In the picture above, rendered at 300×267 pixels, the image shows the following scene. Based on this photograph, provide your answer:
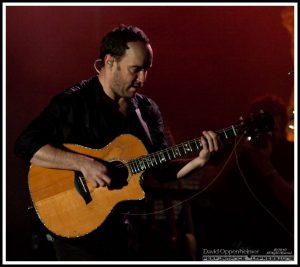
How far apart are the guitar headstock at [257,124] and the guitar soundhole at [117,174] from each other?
0.63m

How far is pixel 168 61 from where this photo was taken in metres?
3.03

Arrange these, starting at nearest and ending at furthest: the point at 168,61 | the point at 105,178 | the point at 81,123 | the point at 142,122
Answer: the point at 105,178
the point at 81,123
the point at 142,122
the point at 168,61

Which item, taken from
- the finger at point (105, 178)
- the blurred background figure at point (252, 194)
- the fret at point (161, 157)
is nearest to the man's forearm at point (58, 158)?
the finger at point (105, 178)

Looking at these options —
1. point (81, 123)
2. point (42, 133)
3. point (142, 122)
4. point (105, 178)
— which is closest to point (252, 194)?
point (142, 122)

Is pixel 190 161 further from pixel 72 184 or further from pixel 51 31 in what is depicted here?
pixel 51 31

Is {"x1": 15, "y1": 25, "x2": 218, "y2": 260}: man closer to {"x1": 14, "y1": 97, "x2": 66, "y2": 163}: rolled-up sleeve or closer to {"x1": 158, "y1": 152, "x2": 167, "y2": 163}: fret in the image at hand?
{"x1": 14, "y1": 97, "x2": 66, "y2": 163}: rolled-up sleeve

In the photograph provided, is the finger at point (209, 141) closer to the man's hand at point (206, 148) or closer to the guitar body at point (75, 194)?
the man's hand at point (206, 148)

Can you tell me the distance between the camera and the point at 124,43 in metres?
2.39

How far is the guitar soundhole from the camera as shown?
234 centimetres

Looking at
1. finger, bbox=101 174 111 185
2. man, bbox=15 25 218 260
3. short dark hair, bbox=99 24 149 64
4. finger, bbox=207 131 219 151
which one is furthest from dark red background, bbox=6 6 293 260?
finger, bbox=101 174 111 185

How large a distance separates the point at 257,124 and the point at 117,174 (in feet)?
2.55

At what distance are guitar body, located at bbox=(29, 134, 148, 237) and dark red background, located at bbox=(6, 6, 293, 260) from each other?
2.09 feet

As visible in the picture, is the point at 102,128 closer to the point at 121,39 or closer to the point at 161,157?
the point at 161,157

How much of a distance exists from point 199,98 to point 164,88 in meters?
0.25
